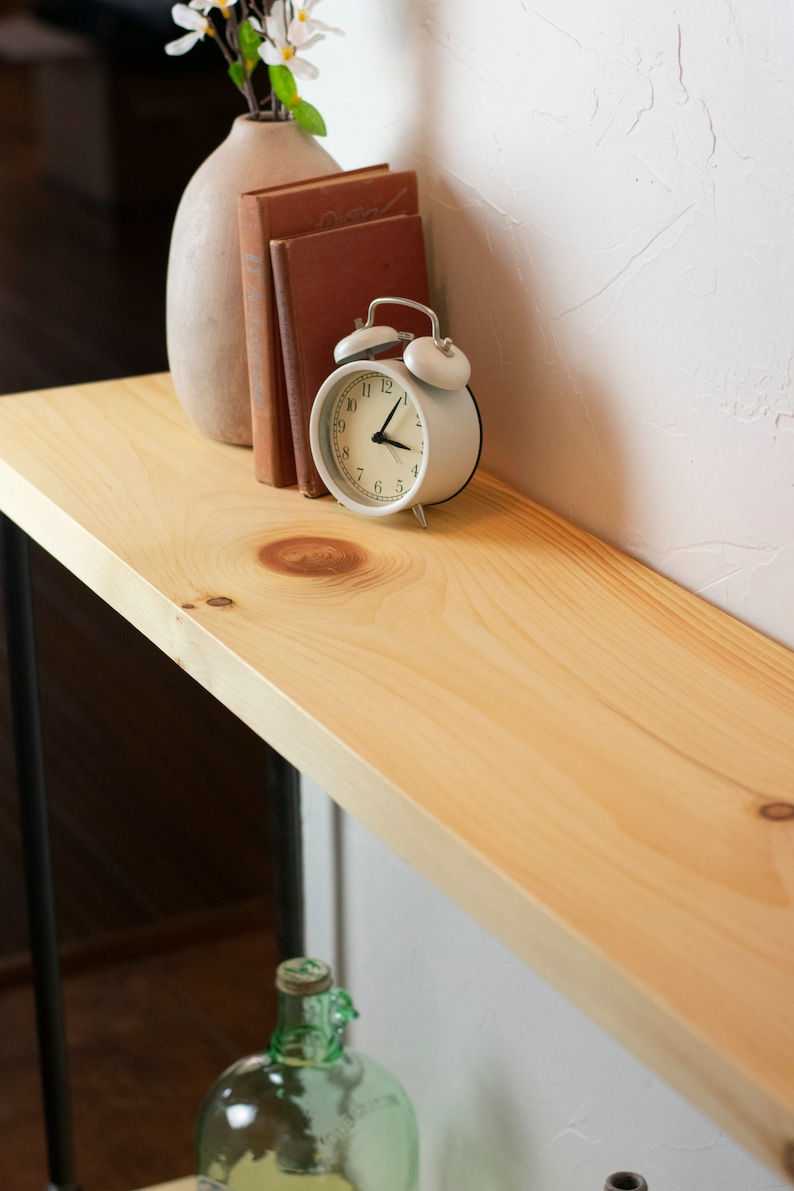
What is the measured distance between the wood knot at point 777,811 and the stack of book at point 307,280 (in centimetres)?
39

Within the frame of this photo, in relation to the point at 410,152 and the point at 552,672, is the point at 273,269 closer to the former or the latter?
the point at 410,152

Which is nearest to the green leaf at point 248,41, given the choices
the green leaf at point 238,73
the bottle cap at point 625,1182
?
the green leaf at point 238,73

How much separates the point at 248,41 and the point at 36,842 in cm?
71

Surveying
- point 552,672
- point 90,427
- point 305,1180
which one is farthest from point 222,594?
point 305,1180

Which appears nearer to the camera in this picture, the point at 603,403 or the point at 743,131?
the point at 743,131

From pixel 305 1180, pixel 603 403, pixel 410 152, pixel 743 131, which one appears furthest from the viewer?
pixel 305 1180

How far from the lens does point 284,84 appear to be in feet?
2.88

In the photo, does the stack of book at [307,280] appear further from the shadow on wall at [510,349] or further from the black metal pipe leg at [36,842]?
the black metal pipe leg at [36,842]

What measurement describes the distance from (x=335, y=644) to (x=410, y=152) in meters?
0.44

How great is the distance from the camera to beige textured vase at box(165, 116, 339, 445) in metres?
0.88

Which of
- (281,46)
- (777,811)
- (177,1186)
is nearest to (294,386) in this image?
(281,46)

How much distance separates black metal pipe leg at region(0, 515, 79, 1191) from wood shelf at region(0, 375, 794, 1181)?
21cm

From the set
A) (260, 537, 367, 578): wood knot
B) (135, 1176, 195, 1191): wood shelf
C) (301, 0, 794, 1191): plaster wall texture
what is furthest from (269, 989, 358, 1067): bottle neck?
(260, 537, 367, 578): wood knot

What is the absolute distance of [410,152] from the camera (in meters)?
0.92
